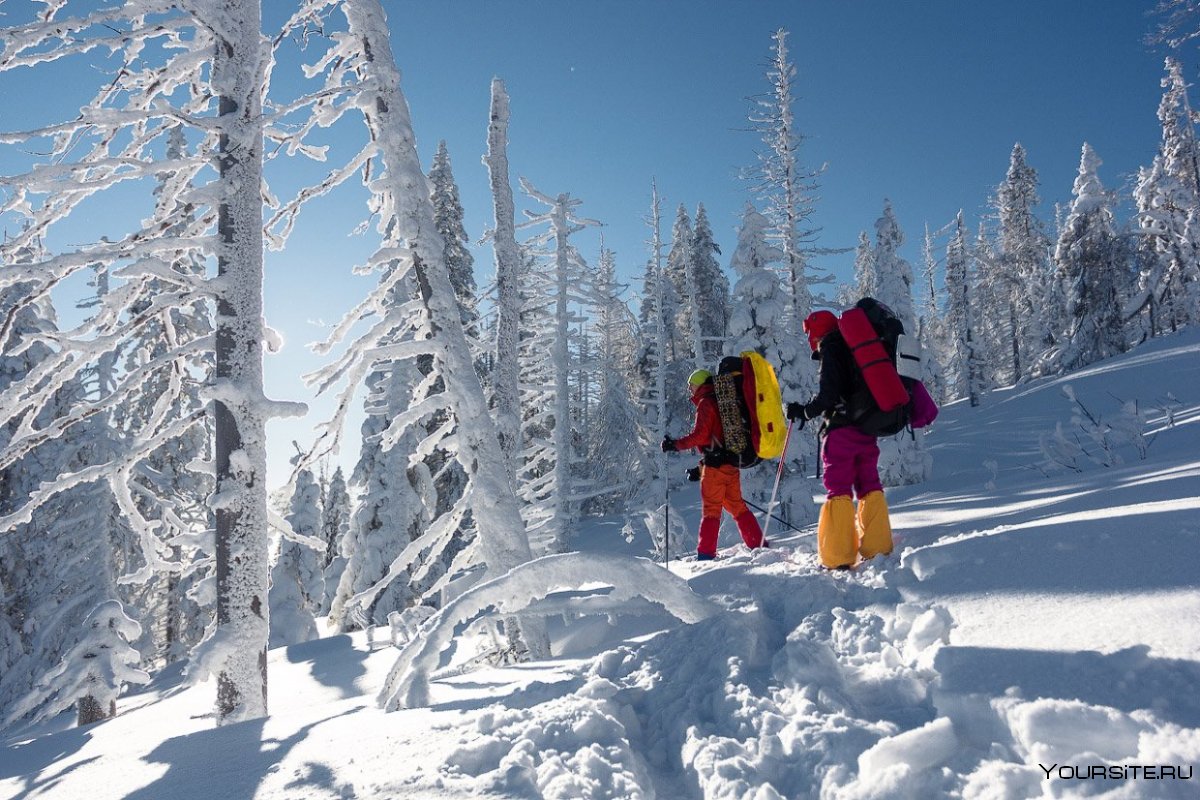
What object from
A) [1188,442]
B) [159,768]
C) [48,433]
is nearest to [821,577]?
[159,768]

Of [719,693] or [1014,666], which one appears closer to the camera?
[1014,666]

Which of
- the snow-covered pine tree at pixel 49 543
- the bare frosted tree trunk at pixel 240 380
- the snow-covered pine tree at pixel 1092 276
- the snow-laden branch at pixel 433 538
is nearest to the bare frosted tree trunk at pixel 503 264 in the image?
the snow-laden branch at pixel 433 538

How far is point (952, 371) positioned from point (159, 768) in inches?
2317

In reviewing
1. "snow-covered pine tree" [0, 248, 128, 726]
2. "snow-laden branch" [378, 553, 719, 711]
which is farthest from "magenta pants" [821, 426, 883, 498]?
"snow-covered pine tree" [0, 248, 128, 726]

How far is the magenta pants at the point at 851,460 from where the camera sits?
4.39 meters

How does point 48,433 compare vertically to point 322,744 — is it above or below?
above

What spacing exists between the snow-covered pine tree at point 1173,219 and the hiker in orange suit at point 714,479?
3255 centimetres

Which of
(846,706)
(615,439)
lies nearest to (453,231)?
(615,439)

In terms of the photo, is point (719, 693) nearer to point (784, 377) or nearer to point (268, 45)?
point (268, 45)

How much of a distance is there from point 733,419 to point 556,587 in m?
3.33

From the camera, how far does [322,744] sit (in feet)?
8.82

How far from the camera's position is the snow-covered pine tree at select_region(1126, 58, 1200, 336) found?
2856 cm

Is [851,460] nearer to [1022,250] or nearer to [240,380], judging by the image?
[240,380]

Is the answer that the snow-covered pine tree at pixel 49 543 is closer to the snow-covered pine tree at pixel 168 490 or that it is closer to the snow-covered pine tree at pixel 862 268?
the snow-covered pine tree at pixel 168 490
